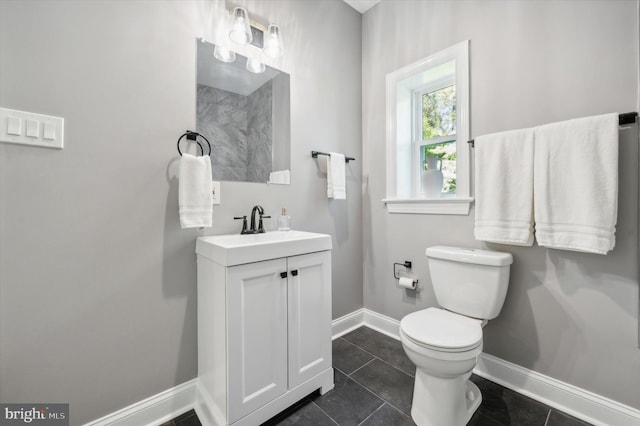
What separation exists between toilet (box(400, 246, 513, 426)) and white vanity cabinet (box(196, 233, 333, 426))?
49 centimetres

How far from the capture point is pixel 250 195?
1628 millimetres

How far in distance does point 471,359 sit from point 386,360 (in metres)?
0.76

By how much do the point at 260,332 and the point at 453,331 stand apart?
0.91m

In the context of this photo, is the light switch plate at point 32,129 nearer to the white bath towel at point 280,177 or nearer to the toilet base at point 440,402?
the white bath towel at point 280,177

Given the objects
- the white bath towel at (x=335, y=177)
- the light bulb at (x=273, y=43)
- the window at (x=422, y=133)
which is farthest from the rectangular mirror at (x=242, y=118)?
the window at (x=422, y=133)

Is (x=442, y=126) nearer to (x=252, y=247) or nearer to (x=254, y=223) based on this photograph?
(x=254, y=223)

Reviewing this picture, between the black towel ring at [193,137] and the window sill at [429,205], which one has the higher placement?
the black towel ring at [193,137]

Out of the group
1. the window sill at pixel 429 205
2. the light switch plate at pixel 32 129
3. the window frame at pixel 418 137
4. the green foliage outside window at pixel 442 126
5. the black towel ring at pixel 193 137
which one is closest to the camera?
the light switch plate at pixel 32 129

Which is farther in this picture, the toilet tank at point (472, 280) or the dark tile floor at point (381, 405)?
the toilet tank at point (472, 280)

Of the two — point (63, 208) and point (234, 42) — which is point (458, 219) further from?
point (63, 208)

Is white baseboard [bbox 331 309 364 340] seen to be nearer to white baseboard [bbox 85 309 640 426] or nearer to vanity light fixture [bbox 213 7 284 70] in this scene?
white baseboard [bbox 85 309 640 426]

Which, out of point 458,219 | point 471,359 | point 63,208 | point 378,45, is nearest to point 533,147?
point 458,219

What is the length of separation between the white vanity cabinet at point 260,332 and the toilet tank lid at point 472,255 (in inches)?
28.3

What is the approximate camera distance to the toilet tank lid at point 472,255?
1418mm
